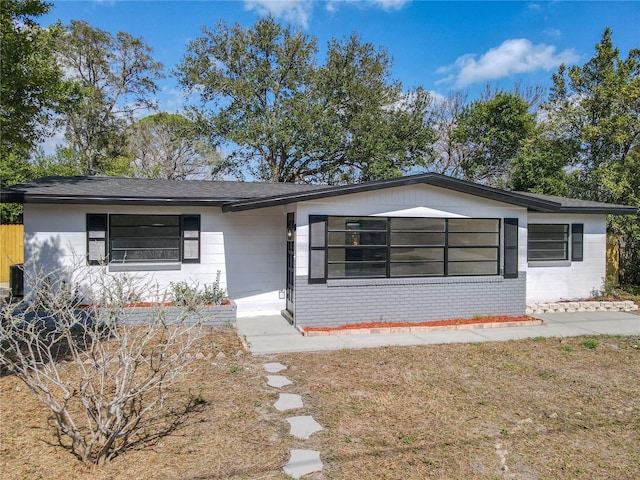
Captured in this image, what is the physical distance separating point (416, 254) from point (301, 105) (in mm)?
13084

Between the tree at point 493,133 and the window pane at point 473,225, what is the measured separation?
37.5 feet

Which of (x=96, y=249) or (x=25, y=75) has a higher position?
(x=25, y=75)

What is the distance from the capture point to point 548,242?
1119 cm

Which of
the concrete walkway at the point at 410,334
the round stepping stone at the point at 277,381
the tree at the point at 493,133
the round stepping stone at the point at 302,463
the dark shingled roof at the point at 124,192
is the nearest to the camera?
the round stepping stone at the point at 302,463

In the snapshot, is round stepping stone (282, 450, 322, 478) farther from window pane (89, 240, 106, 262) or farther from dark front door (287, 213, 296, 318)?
window pane (89, 240, 106, 262)

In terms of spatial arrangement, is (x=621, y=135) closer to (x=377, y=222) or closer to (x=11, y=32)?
(x=377, y=222)

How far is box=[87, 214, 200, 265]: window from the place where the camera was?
336 inches

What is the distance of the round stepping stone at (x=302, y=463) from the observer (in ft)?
11.2

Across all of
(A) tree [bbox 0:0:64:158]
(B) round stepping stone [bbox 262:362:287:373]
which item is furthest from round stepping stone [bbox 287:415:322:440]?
(A) tree [bbox 0:0:64:158]

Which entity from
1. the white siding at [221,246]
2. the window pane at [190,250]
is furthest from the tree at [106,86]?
the window pane at [190,250]

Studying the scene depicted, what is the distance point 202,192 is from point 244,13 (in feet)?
50.0

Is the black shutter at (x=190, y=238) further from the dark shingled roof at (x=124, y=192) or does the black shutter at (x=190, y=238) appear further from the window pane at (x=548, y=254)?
the window pane at (x=548, y=254)

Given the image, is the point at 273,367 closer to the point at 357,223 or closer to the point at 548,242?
the point at 357,223

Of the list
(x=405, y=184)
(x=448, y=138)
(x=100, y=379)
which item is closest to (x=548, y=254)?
(x=405, y=184)
